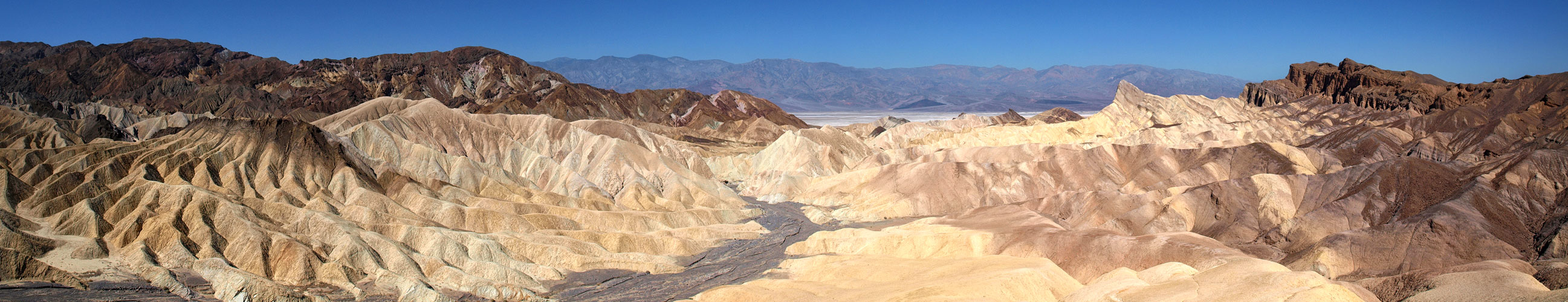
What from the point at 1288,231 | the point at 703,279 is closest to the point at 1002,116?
the point at 1288,231

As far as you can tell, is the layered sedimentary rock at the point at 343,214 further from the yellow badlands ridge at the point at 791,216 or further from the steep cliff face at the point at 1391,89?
the steep cliff face at the point at 1391,89

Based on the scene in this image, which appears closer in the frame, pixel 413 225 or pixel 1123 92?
pixel 413 225

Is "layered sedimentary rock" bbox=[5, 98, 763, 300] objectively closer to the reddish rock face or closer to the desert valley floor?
the desert valley floor

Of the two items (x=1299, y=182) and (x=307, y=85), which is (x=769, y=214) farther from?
(x=307, y=85)

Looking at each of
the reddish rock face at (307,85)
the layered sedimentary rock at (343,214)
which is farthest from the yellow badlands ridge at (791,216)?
the reddish rock face at (307,85)

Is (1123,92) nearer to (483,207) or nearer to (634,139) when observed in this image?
(634,139)

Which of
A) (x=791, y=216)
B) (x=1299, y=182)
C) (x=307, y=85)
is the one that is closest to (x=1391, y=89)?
(x=1299, y=182)
